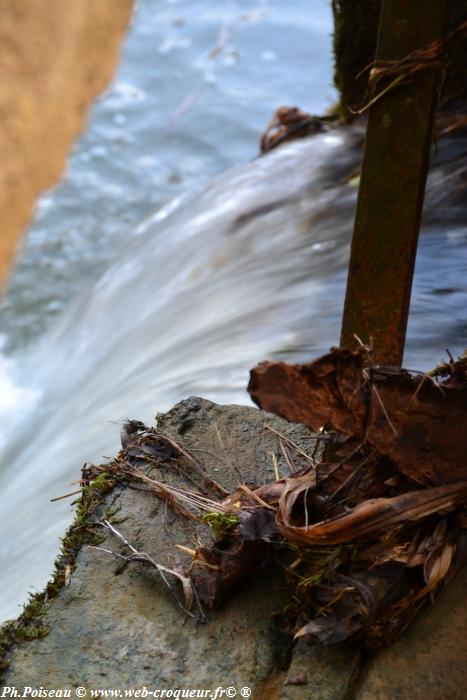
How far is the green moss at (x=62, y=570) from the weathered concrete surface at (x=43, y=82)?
204 inches

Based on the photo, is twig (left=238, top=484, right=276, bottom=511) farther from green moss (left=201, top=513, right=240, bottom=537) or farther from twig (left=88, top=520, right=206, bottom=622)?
twig (left=88, top=520, right=206, bottom=622)

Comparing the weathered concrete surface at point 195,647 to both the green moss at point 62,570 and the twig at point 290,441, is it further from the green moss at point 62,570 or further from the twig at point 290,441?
the twig at point 290,441

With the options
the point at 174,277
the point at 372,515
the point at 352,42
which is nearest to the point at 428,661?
the point at 372,515

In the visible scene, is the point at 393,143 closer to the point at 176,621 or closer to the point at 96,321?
the point at 176,621

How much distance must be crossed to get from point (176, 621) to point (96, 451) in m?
1.47

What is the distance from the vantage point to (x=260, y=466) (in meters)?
1.88

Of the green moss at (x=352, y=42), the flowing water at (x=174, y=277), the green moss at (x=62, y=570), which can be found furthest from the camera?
the green moss at (x=352, y=42)

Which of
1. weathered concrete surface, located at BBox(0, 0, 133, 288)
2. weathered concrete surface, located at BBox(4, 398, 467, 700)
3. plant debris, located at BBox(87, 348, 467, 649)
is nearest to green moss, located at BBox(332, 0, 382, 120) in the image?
plant debris, located at BBox(87, 348, 467, 649)

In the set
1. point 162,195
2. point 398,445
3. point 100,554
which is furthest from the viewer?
point 162,195

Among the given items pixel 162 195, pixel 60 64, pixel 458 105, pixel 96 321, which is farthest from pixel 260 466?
pixel 60 64

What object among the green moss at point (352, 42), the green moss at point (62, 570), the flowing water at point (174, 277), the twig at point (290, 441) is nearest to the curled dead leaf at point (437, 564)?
the twig at point (290, 441)

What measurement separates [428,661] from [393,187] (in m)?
0.90

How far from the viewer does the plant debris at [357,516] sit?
1545 millimetres

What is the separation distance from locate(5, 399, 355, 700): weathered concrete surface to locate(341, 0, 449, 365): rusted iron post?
1.34 ft
